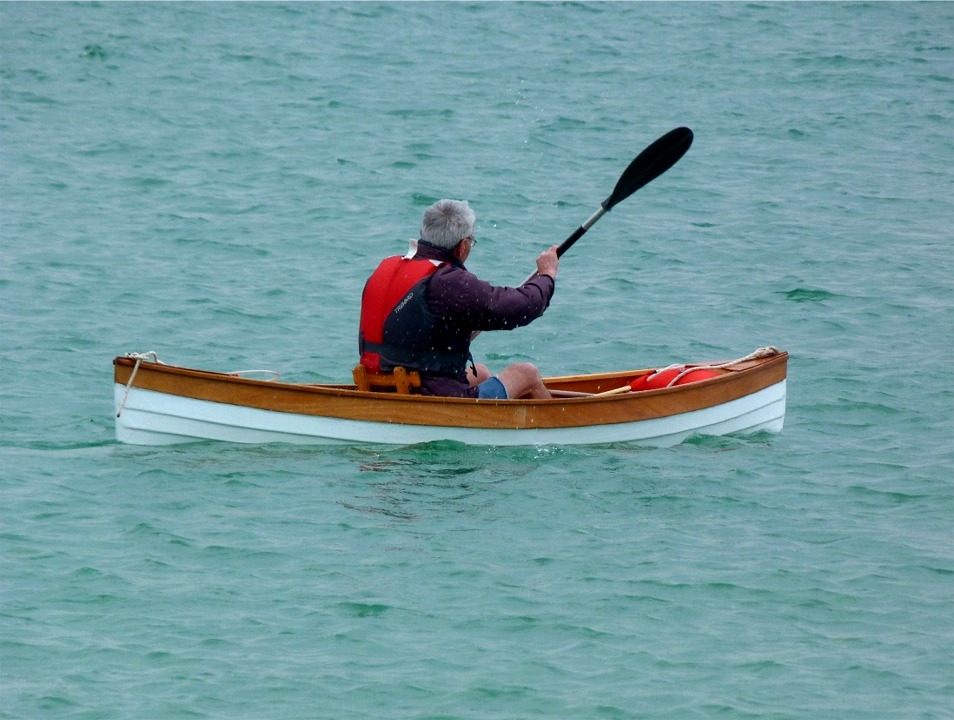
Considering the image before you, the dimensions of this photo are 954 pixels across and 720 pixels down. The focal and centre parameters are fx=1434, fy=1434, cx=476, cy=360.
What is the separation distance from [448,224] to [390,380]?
852 mm

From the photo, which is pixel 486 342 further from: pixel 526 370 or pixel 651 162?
pixel 526 370

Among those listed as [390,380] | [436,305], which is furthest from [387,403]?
[436,305]

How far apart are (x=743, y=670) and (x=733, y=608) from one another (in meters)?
0.53

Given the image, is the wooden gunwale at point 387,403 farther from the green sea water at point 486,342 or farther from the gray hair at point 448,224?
the gray hair at point 448,224

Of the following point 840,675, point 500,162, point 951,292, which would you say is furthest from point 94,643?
point 500,162

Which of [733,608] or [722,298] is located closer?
[733,608]

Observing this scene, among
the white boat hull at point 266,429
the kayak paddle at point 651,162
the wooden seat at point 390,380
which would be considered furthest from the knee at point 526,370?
the kayak paddle at point 651,162

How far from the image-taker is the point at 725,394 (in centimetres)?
794

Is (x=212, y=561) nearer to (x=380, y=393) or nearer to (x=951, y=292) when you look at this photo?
(x=380, y=393)

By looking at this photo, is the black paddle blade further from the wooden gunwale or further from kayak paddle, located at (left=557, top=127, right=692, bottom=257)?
the wooden gunwale

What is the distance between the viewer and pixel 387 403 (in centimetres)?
716

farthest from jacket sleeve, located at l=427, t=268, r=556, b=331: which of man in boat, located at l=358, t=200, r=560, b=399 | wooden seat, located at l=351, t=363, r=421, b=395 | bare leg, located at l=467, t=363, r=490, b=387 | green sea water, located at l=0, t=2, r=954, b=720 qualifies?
green sea water, located at l=0, t=2, r=954, b=720

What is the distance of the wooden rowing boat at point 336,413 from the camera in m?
7.07

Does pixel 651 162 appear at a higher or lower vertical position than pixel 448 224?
higher
